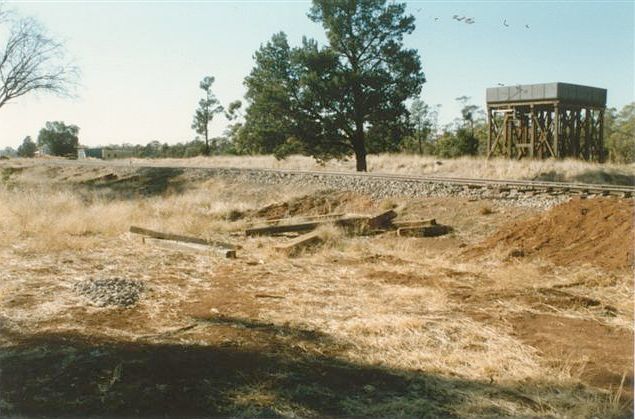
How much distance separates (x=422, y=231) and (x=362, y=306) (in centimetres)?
657

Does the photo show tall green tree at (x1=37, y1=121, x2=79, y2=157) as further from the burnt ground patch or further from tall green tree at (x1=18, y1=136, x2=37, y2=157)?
the burnt ground patch

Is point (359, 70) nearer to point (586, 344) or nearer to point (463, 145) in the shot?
point (463, 145)

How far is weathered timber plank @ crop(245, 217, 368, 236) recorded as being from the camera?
14383 millimetres

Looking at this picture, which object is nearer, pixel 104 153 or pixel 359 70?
pixel 359 70

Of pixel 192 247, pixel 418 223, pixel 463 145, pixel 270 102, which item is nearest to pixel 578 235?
pixel 418 223

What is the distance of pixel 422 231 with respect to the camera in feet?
44.7

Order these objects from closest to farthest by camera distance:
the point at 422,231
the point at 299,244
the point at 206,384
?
the point at 206,384, the point at 299,244, the point at 422,231

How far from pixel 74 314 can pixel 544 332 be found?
18.5 ft

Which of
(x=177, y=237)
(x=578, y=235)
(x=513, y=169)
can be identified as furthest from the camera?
(x=513, y=169)

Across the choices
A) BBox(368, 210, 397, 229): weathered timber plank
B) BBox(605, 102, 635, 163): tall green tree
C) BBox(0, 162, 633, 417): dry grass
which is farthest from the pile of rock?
BBox(605, 102, 635, 163): tall green tree

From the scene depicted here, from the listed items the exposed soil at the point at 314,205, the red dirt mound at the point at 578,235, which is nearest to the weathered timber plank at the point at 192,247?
the red dirt mound at the point at 578,235

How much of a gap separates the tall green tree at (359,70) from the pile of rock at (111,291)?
18940mm

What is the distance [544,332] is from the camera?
634 centimetres

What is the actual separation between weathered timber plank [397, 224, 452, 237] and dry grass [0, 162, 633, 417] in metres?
0.44
